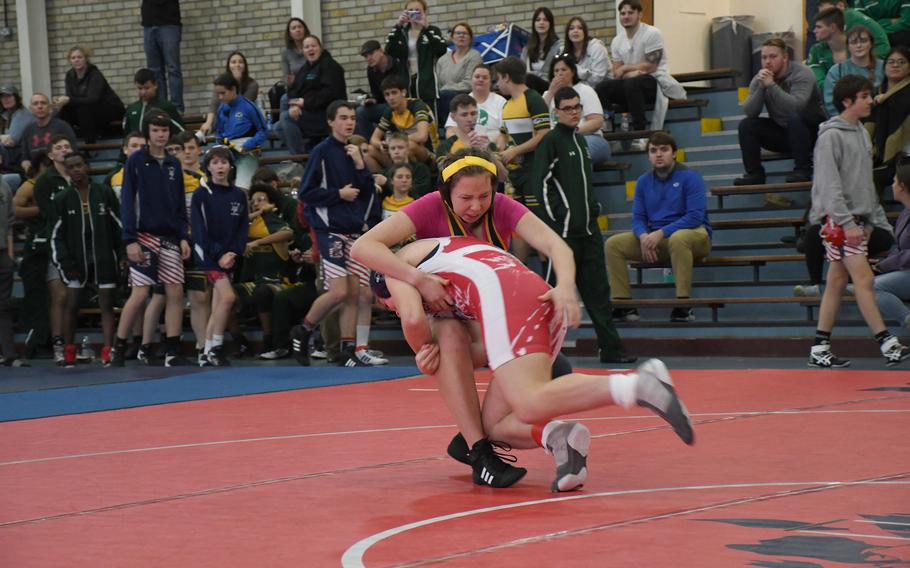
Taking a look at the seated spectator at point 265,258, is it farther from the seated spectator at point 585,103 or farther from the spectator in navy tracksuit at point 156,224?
the seated spectator at point 585,103

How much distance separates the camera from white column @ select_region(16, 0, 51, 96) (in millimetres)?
18516

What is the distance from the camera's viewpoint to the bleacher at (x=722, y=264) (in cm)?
995

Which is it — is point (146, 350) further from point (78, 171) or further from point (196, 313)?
point (78, 171)

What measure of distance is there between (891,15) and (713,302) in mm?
3552

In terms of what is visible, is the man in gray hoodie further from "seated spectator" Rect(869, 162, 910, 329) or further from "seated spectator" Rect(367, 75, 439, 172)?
"seated spectator" Rect(367, 75, 439, 172)

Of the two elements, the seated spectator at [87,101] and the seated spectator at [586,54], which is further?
the seated spectator at [87,101]

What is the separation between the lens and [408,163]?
35.8ft

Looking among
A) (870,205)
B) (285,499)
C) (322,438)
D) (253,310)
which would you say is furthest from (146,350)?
(285,499)

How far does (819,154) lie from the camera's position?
27.3ft

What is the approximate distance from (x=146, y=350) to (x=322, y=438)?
5150mm

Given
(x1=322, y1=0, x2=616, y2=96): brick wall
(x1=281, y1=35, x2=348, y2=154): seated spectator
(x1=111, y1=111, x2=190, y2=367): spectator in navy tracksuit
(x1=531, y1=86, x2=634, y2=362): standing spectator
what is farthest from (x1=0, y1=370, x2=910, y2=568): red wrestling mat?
(x1=322, y1=0, x2=616, y2=96): brick wall

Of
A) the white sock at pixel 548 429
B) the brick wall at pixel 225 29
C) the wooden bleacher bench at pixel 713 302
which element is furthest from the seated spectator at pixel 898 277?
the brick wall at pixel 225 29

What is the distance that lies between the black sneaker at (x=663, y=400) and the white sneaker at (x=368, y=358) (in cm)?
Answer: 620

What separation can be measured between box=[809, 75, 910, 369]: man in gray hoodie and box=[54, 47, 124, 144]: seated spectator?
33.5 feet
